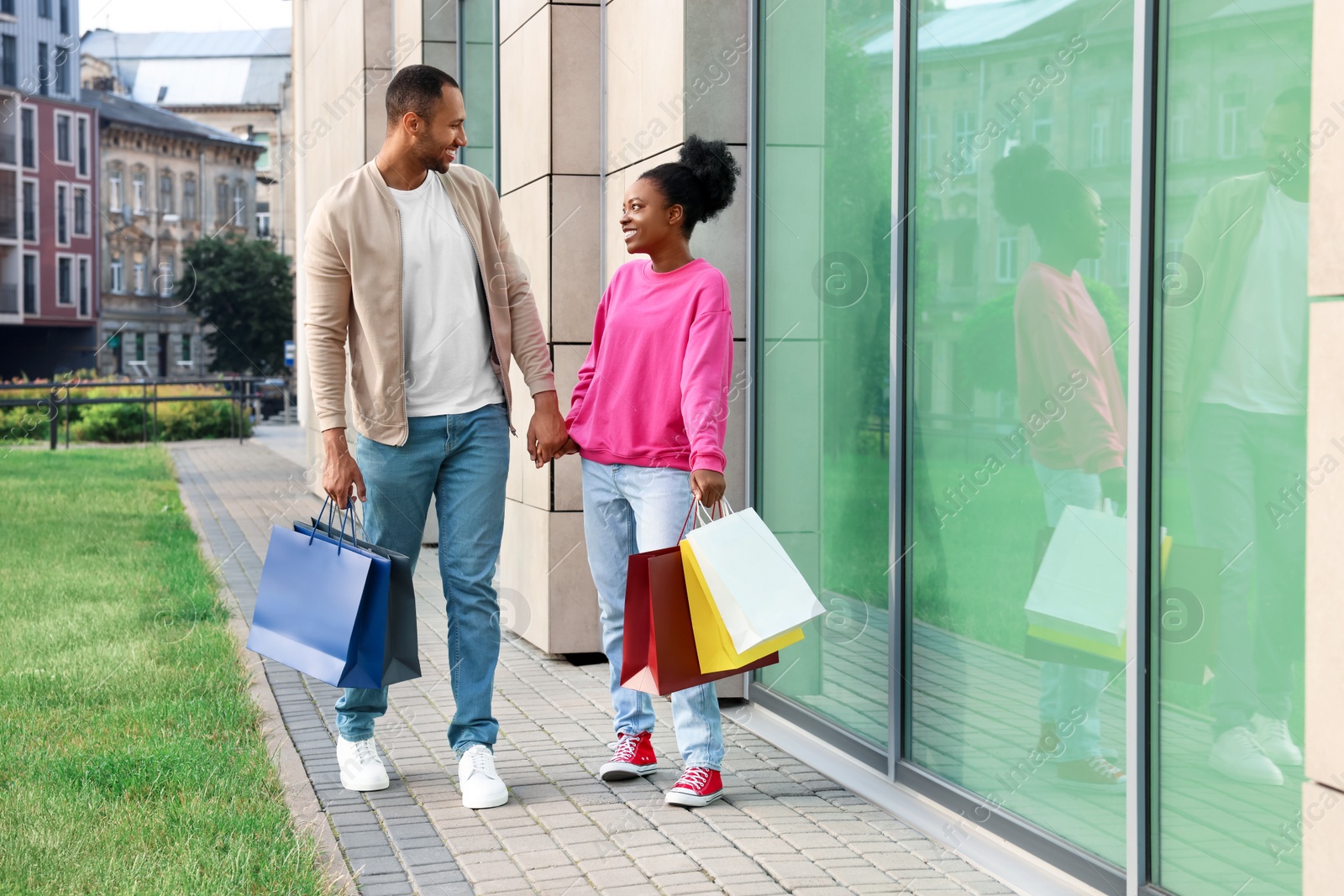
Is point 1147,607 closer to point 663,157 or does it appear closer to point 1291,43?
point 1291,43

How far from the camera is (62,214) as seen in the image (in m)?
65.3

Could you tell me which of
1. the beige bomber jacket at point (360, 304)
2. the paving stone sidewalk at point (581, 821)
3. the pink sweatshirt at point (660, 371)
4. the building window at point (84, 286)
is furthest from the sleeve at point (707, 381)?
the building window at point (84, 286)

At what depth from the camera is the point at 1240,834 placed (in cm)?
319

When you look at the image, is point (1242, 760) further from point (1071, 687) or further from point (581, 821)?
point (581, 821)

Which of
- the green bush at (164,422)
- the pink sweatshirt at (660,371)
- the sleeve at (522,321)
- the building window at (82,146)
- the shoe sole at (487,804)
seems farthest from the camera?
the building window at (82,146)

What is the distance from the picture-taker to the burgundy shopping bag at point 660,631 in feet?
13.5

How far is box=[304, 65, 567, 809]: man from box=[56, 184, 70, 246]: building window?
66.2 meters

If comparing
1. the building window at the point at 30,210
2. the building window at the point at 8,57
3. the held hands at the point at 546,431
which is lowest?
the held hands at the point at 546,431

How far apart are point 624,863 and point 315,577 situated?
4.13 ft

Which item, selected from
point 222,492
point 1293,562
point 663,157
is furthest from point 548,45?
point 222,492

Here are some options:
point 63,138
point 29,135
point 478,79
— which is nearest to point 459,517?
point 478,79

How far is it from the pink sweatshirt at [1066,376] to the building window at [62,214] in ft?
221

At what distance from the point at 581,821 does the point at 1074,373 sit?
1.98m

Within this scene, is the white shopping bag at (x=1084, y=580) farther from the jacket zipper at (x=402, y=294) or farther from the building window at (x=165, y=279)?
the building window at (x=165, y=279)
